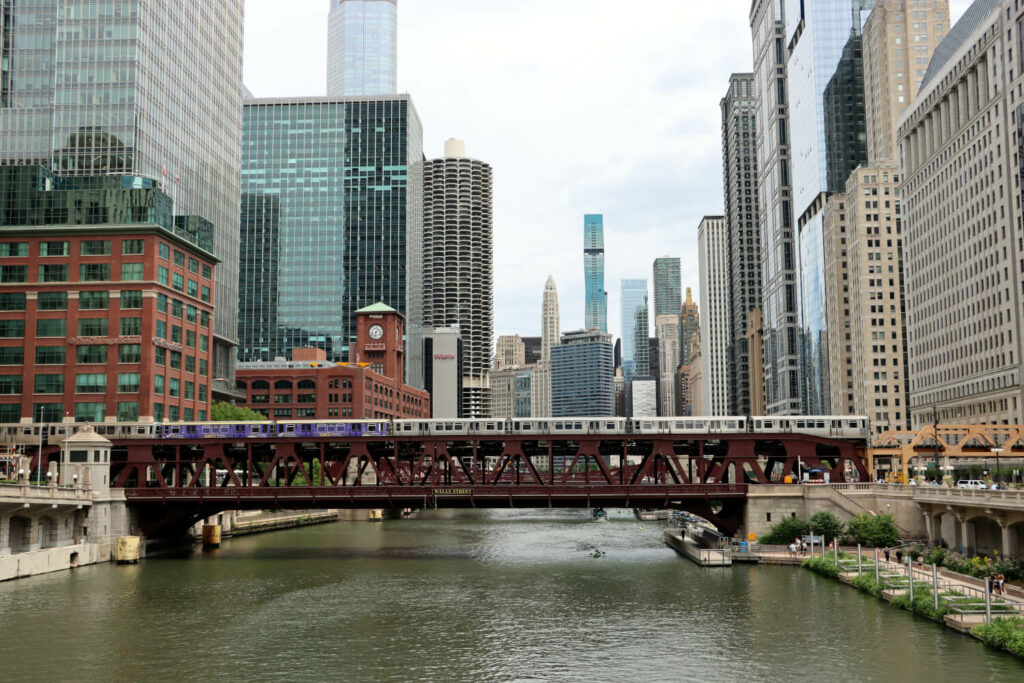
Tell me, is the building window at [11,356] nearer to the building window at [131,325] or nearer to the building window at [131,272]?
the building window at [131,325]

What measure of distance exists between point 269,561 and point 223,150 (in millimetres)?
99412

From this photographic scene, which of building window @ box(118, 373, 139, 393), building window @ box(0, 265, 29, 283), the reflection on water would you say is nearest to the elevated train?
building window @ box(118, 373, 139, 393)

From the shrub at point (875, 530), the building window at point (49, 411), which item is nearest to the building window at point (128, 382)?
the building window at point (49, 411)

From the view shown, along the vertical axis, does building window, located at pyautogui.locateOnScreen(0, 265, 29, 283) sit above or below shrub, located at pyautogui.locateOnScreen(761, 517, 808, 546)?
above

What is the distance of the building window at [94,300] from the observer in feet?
412

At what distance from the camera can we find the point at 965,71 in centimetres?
16312

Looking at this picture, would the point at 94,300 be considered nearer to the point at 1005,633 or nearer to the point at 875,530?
the point at 875,530

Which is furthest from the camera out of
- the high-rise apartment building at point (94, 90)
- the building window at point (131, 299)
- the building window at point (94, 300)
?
the high-rise apartment building at point (94, 90)

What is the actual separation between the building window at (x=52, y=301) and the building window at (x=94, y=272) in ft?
11.1

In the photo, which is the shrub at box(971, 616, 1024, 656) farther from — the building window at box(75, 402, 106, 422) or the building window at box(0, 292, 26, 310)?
the building window at box(0, 292, 26, 310)

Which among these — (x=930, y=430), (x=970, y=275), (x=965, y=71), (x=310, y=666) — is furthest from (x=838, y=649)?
(x=965, y=71)

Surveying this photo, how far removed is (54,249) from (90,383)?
18254mm

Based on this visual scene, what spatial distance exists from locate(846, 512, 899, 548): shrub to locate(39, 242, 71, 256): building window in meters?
102

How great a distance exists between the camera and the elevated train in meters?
106
